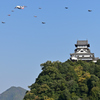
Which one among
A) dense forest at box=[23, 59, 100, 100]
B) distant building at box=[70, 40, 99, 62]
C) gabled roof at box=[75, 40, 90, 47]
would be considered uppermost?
gabled roof at box=[75, 40, 90, 47]

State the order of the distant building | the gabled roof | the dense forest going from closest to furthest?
the dense forest
the distant building
the gabled roof

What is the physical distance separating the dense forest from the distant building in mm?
12262

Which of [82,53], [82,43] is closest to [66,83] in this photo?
[82,53]

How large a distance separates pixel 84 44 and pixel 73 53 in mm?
6007

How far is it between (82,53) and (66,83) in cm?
2630

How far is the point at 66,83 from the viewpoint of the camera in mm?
84625

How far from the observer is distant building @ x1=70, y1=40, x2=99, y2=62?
351ft

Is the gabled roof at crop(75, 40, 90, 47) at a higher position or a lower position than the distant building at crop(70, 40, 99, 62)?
higher

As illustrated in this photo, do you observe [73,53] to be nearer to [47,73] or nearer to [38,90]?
[47,73]

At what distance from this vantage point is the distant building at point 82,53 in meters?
107

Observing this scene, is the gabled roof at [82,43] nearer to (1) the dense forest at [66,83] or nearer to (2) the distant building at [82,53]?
(2) the distant building at [82,53]

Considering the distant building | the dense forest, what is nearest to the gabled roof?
the distant building

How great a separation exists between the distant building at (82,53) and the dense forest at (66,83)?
40.2ft

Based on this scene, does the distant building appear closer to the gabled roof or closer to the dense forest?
the gabled roof
